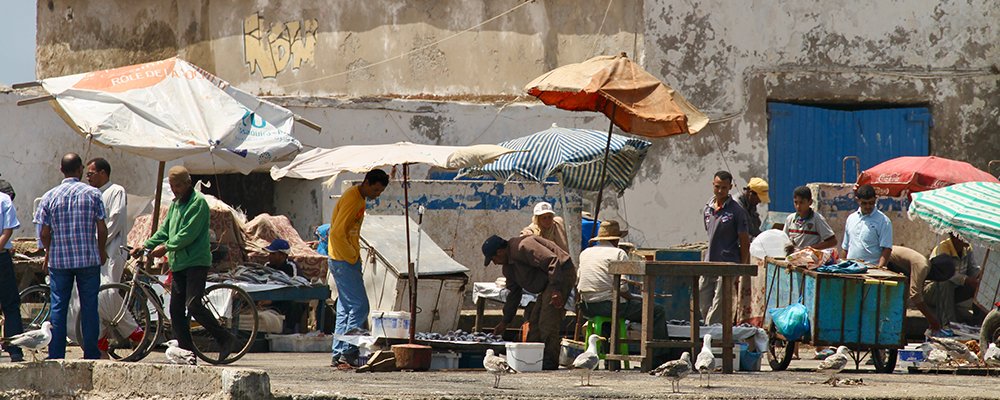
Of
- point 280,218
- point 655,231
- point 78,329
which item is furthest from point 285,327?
point 655,231

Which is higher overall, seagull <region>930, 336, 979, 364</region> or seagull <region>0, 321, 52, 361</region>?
seagull <region>0, 321, 52, 361</region>

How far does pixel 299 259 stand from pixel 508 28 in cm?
579

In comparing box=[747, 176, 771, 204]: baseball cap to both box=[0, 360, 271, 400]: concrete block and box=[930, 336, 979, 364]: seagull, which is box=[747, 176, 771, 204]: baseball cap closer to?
box=[930, 336, 979, 364]: seagull

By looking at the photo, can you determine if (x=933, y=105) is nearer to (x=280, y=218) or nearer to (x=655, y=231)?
(x=655, y=231)

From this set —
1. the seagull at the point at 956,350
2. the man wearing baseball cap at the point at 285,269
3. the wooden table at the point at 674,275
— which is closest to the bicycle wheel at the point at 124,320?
the man wearing baseball cap at the point at 285,269

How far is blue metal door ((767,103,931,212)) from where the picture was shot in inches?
821

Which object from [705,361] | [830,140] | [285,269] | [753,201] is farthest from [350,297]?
[830,140]

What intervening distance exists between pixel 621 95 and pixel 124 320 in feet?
15.0

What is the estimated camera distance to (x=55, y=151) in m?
19.3

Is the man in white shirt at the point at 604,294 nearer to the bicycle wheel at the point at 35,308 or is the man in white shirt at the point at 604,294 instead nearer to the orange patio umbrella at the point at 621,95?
the orange patio umbrella at the point at 621,95

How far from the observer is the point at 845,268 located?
42.4 ft

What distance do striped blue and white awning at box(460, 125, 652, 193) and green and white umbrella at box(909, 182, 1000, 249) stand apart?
4251 mm

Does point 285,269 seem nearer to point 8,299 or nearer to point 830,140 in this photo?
point 8,299

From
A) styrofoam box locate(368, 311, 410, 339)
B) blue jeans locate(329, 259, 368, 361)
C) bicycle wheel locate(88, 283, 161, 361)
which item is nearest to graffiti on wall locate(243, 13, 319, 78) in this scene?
bicycle wheel locate(88, 283, 161, 361)
